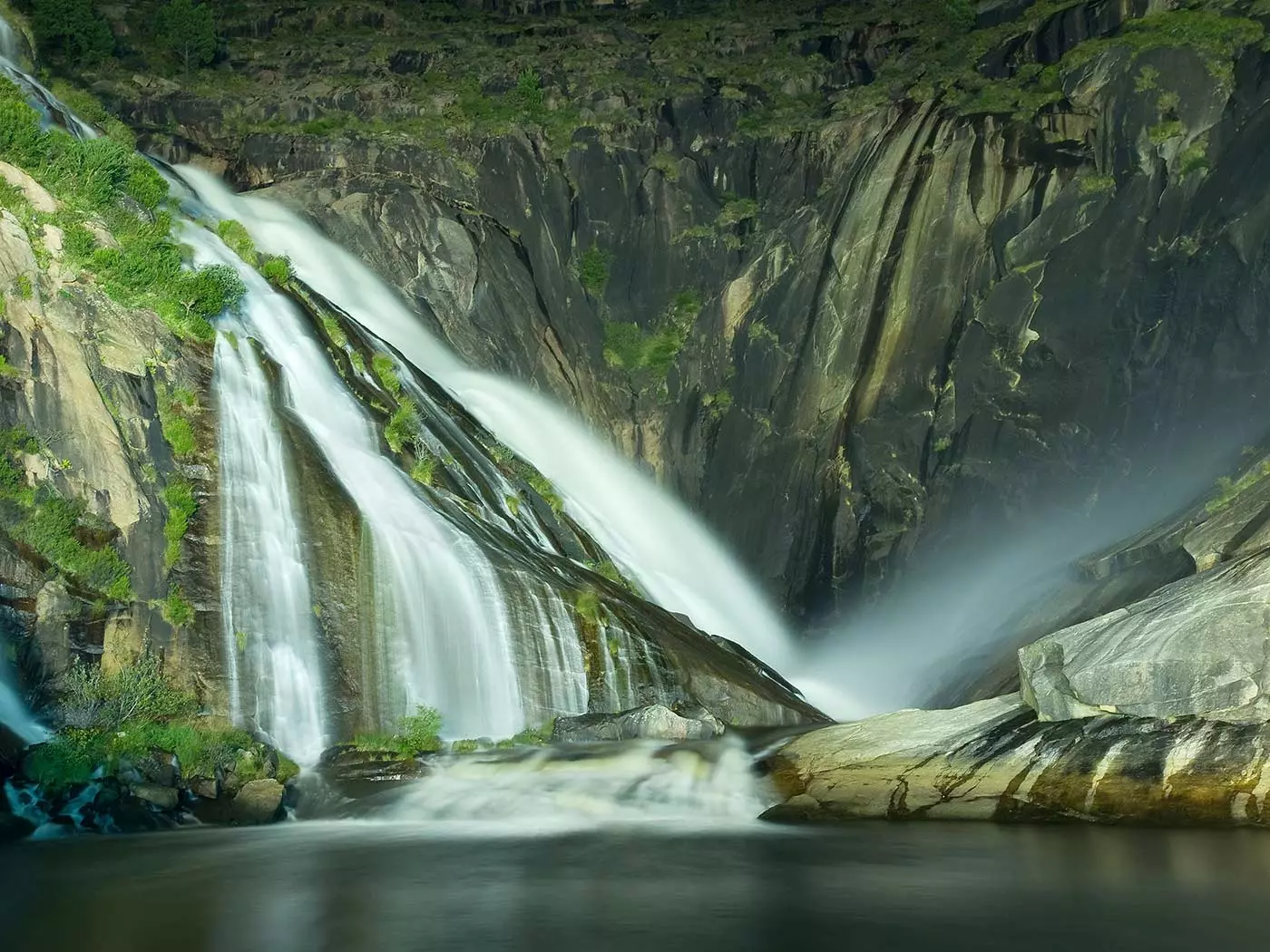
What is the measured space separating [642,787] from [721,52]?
5055cm

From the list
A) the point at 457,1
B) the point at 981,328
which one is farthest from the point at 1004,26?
the point at 457,1

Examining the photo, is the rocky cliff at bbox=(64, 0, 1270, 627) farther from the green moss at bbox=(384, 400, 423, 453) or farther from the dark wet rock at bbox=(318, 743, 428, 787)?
the dark wet rock at bbox=(318, 743, 428, 787)

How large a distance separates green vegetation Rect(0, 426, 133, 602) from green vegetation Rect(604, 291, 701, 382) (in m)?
30.1

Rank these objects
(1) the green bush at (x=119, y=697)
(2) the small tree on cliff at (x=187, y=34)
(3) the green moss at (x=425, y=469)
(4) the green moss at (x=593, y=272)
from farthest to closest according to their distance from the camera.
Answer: (2) the small tree on cliff at (x=187, y=34)
(4) the green moss at (x=593, y=272)
(3) the green moss at (x=425, y=469)
(1) the green bush at (x=119, y=697)

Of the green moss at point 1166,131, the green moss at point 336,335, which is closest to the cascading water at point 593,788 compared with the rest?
the green moss at point 336,335

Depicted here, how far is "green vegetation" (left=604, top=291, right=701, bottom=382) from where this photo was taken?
5019 centimetres

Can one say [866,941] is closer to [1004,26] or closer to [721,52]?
[1004,26]

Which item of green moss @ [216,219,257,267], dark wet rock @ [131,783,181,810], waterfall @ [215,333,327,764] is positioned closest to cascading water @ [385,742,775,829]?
waterfall @ [215,333,327,764]

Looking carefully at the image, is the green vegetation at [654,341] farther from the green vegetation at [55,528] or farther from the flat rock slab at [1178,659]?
the flat rock slab at [1178,659]

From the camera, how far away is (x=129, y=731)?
66.5 feet

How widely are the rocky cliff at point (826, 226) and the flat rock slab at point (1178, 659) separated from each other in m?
13.7

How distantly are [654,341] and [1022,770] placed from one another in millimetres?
34768

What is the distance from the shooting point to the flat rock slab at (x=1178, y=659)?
17391 mm

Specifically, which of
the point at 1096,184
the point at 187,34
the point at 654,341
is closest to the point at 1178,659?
the point at 1096,184
